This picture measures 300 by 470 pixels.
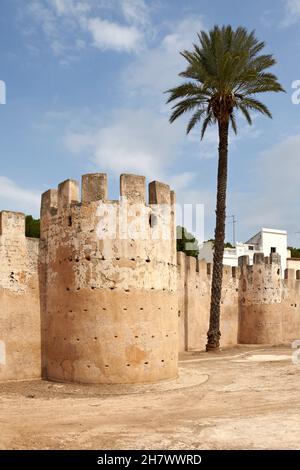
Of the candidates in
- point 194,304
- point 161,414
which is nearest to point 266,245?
point 194,304

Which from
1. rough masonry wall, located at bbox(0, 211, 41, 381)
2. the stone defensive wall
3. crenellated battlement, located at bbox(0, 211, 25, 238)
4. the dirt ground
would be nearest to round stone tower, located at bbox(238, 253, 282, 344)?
the dirt ground

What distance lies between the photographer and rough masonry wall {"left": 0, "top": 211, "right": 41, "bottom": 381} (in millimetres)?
11023

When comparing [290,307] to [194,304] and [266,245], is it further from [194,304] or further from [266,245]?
[266,245]

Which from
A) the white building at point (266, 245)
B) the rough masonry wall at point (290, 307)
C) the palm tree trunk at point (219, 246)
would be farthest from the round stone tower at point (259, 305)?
the white building at point (266, 245)

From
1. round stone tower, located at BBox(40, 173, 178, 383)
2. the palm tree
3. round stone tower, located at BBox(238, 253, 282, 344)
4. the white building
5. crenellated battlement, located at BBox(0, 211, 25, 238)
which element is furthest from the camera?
the white building

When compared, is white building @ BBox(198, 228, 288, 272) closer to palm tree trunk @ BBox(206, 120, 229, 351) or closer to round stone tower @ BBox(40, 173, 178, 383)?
palm tree trunk @ BBox(206, 120, 229, 351)

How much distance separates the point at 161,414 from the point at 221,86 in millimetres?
13276

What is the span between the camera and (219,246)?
19.1 metres

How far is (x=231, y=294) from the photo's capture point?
23.1 meters

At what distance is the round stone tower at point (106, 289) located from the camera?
34.8 ft

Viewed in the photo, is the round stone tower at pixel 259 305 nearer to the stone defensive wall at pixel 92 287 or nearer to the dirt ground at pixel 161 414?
the dirt ground at pixel 161 414

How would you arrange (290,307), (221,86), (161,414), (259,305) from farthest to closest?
1. (290,307)
2. (259,305)
3. (221,86)
4. (161,414)

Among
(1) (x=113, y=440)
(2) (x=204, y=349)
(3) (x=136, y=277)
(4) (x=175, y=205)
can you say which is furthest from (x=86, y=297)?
(2) (x=204, y=349)

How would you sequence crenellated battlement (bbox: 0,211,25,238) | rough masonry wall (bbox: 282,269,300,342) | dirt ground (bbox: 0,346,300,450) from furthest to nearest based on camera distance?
rough masonry wall (bbox: 282,269,300,342), crenellated battlement (bbox: 0,211,25,238), dirt ground (bbox: 0,346,300,450)
